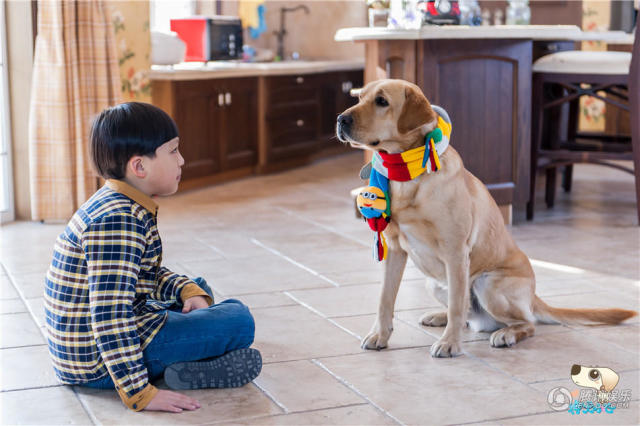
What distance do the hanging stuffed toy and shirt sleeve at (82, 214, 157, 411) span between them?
0.68 metres

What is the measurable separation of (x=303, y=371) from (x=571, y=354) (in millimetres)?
796

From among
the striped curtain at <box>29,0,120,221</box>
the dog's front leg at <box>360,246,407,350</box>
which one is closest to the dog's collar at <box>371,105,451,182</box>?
the dog's front leg at <box>360,246,407,350</box>

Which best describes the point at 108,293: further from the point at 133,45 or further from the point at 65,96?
the point at 133,45

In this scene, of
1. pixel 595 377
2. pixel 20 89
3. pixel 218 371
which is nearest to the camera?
pixel 218 371

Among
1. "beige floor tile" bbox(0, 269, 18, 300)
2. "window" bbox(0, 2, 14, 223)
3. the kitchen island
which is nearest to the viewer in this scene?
"beige floor tile" bbox(0, 269, 18, 300)

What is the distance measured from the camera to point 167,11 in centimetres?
634

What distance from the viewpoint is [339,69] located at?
688 cm

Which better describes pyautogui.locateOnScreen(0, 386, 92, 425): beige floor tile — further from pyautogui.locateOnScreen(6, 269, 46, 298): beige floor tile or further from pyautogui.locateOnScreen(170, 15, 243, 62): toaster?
pyautogui.locateOnScreen(170, 15, 243, 62): toaster

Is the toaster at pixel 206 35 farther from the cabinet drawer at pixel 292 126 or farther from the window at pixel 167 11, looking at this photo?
the cabinet drawer at pixel 292 126

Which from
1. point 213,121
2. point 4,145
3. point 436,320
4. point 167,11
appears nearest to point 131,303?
point 436,320

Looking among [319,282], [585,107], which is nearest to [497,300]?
[319,282]

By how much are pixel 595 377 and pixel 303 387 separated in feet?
2.61

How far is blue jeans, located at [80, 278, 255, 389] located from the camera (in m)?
2.03

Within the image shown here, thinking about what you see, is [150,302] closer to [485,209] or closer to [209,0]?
[485,209]
